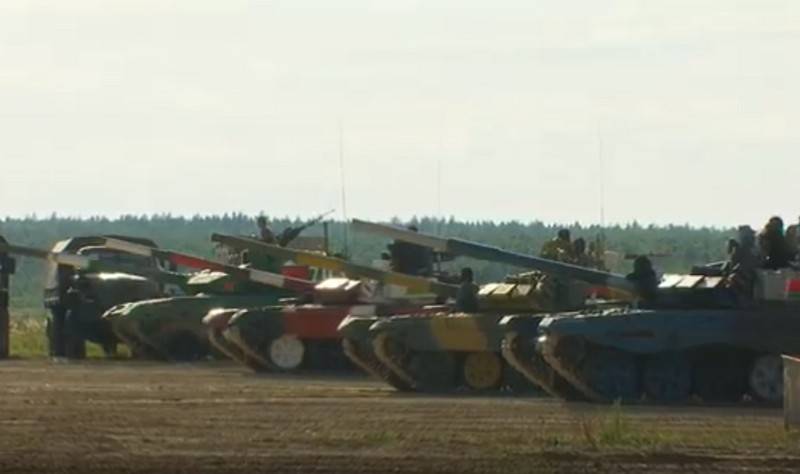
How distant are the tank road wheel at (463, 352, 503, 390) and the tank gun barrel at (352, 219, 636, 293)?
1.37 meters

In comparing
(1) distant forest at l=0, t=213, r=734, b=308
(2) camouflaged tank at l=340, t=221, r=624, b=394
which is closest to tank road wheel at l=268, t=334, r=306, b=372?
(2) camouflaged tank at l=340, t=221, r=624, b=394

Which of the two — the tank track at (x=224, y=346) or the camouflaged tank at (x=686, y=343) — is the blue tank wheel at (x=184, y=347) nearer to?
the tank track at (x=224, y=346)

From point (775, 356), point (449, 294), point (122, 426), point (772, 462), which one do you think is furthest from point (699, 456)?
point (449, 294)

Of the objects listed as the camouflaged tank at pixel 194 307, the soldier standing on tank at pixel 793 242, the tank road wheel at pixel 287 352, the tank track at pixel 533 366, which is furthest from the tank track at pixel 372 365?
the camouflaged tank at pixel 194 307

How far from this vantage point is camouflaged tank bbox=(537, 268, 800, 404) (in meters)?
34.6

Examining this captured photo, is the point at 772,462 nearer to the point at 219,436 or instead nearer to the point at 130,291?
the point at 219,436

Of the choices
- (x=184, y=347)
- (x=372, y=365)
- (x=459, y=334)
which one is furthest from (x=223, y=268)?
(x=459, y=334)

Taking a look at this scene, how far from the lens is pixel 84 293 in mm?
56250

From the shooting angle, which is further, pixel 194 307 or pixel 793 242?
pixel 194 307

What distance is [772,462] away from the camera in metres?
24.6

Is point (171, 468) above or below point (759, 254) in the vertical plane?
below

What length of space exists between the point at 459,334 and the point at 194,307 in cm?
1407

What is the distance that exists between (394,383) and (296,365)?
6.76 meters

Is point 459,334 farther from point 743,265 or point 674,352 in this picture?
point 743,265
